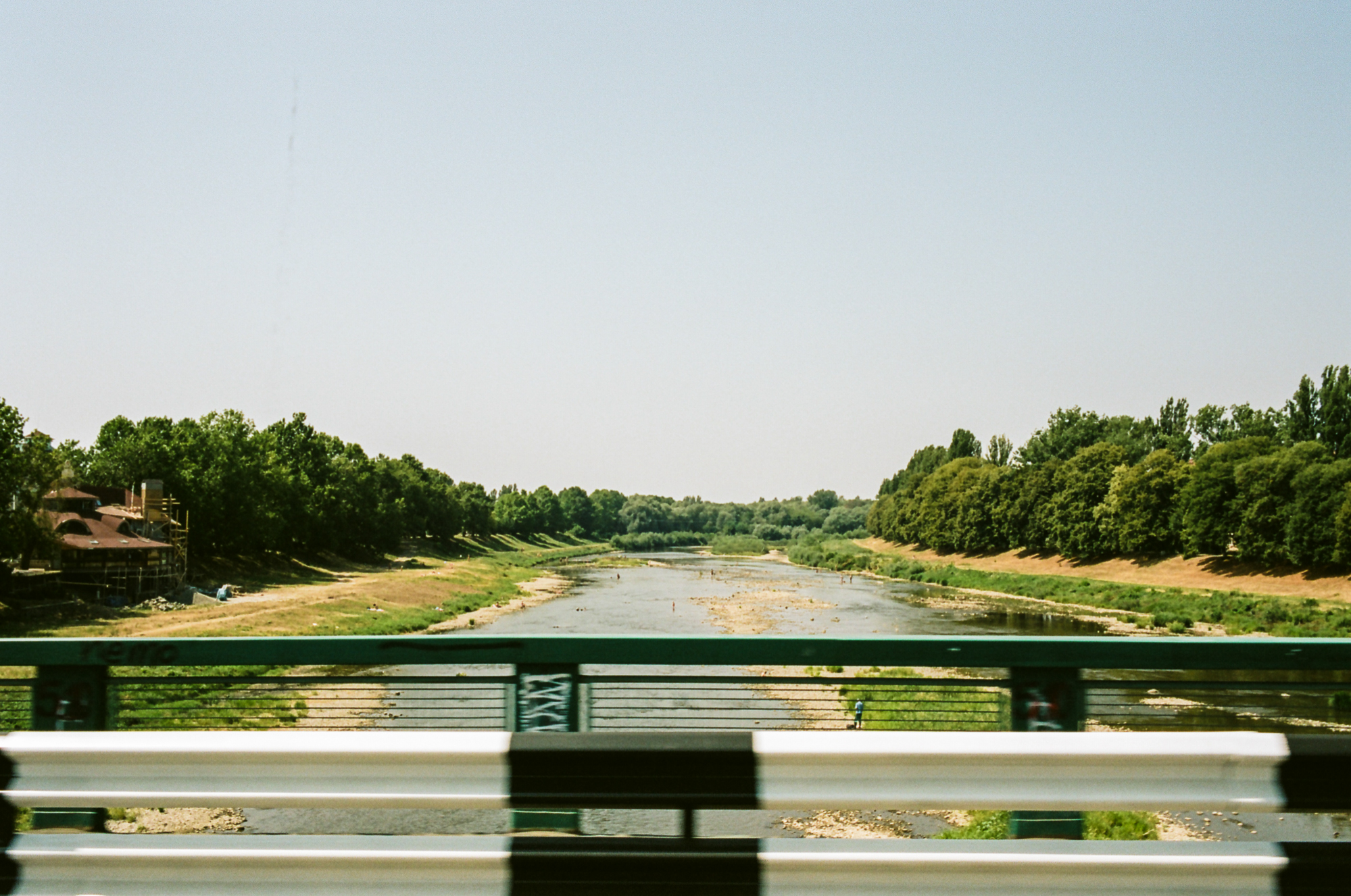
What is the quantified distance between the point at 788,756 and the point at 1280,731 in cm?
148

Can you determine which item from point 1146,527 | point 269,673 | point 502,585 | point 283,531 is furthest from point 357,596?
point 269,673

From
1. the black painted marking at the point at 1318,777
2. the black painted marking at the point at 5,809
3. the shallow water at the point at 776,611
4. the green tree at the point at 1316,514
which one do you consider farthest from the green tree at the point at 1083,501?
the black painted marking at the point at 5,809

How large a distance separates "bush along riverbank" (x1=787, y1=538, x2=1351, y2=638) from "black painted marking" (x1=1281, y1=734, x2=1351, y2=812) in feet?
87.3

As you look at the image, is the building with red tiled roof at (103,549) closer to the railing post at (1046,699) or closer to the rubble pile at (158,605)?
the rubble pile at (158,605)

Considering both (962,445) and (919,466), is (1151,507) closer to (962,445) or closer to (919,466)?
(962,445)

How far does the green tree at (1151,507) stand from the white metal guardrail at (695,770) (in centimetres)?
7695

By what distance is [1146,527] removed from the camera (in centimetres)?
7306

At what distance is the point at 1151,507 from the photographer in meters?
73.4

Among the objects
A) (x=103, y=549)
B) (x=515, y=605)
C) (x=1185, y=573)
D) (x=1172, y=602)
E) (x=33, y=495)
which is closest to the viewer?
(x=33, y=495)

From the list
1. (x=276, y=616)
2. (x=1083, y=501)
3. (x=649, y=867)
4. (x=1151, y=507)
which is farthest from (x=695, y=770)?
(x=1083, y=501)

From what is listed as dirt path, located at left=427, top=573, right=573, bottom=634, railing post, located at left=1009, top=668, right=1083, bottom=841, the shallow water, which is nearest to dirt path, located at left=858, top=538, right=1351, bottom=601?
the shallow water

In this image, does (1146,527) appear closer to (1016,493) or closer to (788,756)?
(1016,493)

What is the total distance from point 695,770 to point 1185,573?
74.4 meters

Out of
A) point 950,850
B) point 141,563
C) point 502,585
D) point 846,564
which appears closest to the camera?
point 950,850
